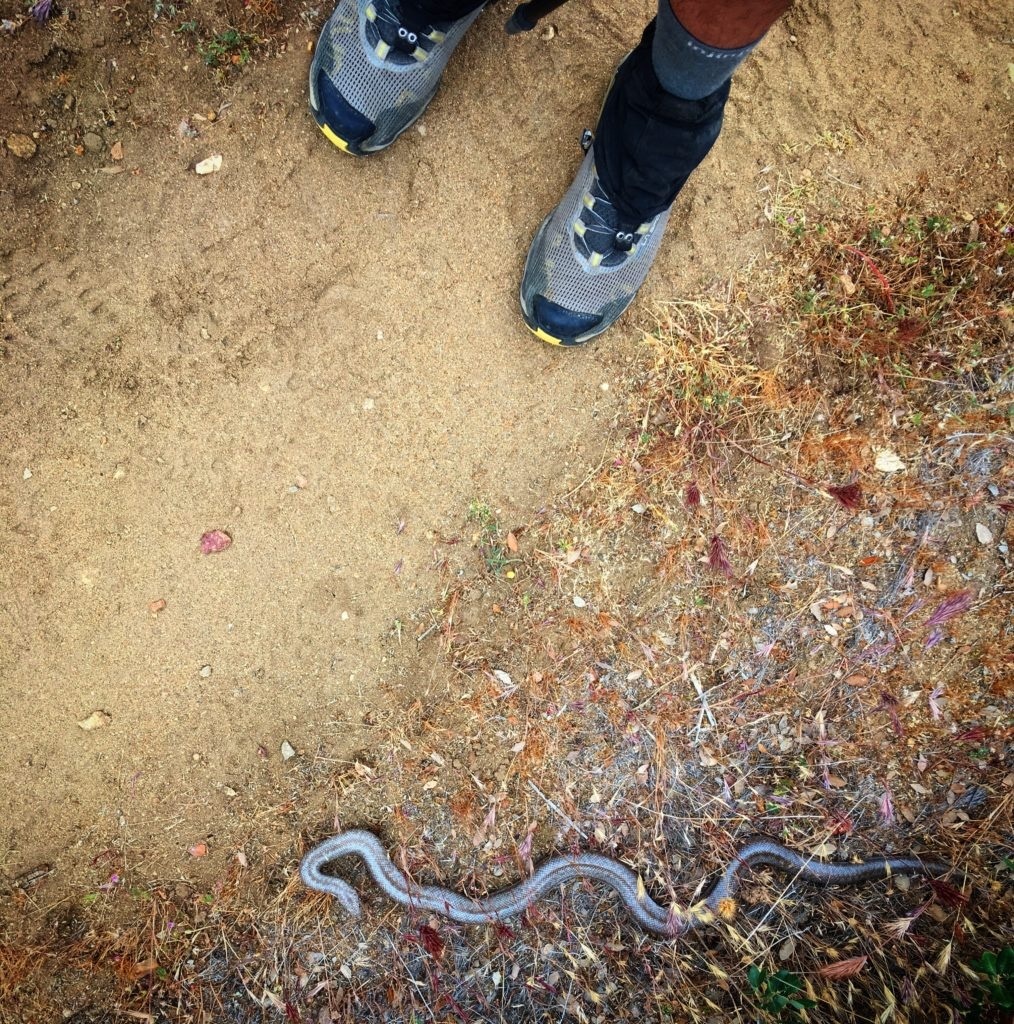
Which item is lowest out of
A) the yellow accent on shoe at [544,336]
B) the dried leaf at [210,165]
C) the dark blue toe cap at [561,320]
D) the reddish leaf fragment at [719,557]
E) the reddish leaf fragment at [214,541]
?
the reddish leaf fragment at [719,557]

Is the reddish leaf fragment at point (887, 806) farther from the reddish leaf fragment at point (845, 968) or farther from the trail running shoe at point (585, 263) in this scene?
the trail running shoe at point (585, 263)

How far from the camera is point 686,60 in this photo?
201 centimetres

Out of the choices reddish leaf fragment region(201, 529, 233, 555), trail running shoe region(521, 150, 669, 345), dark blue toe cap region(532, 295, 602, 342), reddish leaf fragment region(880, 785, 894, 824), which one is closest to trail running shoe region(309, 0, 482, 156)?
trail running shoe region(521, 150, 669, 345)

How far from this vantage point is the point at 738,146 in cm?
299

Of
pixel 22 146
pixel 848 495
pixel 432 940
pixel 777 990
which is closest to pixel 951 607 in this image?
pixel 848 495

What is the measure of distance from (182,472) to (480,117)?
186cm

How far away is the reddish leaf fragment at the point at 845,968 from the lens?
2.93m

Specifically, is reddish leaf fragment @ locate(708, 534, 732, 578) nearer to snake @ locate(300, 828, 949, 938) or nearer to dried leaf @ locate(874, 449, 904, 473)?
dried leaf @ locate(874, 449, 904, 473)

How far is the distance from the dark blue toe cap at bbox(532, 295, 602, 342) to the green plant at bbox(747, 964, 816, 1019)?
2593 mm

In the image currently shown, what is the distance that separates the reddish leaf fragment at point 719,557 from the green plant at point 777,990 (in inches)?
61.5

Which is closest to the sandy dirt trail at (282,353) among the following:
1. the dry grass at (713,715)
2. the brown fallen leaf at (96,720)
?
the brown fallen leaf at (96,720)

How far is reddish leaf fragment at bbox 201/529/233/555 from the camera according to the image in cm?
305

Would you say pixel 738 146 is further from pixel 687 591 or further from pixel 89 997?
pixel 89 997

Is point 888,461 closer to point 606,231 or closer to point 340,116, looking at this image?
point 606,231
